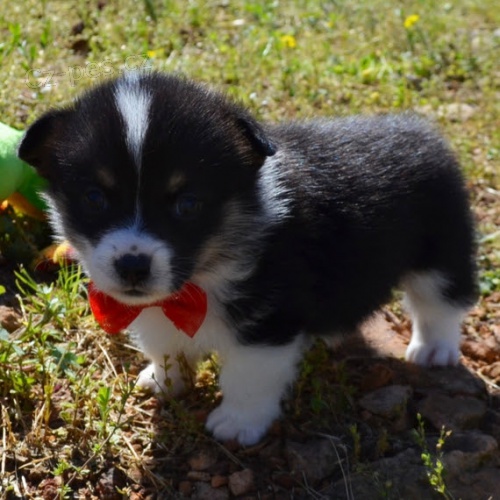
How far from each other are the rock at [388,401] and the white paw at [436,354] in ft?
1.17

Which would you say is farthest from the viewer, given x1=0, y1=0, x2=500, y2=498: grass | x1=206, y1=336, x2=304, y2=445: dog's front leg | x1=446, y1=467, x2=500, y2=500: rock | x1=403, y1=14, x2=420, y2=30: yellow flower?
x1=403, y1=14, x2=420, y2=30: yellow flower

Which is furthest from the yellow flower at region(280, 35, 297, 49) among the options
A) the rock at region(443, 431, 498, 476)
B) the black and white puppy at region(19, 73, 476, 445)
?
the rock at region(443, 431, 498, 476)

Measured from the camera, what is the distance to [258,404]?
415cm

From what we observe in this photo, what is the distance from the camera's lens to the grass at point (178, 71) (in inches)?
161

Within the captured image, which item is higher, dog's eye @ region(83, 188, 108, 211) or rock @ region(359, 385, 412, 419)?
dog's eye @ region(83, 188, 108, 211)

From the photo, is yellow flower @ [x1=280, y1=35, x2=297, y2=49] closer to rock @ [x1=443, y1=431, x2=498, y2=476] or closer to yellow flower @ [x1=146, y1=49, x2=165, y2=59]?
yellow flower @ [x1=146, y1=49, x2=165, y2=59]

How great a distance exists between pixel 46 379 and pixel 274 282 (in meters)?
1.12

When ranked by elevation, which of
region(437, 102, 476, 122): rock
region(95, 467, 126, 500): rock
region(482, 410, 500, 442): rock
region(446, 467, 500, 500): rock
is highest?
region(446, 467, 500, 500): rock

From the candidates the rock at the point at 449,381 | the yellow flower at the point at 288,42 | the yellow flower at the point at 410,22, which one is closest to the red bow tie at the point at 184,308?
the rock at the point at 449,381

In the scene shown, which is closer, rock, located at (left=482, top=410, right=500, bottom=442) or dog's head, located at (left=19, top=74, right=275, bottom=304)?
dog's head, located at (left=19, top=74, right=275, bottom=304)

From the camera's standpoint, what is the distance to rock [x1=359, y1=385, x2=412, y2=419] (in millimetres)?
4285

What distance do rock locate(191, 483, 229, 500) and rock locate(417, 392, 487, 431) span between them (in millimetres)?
964

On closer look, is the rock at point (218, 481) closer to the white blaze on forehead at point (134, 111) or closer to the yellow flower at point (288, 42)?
the white blaze on forehead at point (134, 111)

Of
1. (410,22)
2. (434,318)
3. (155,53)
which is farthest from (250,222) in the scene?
(410,22)
